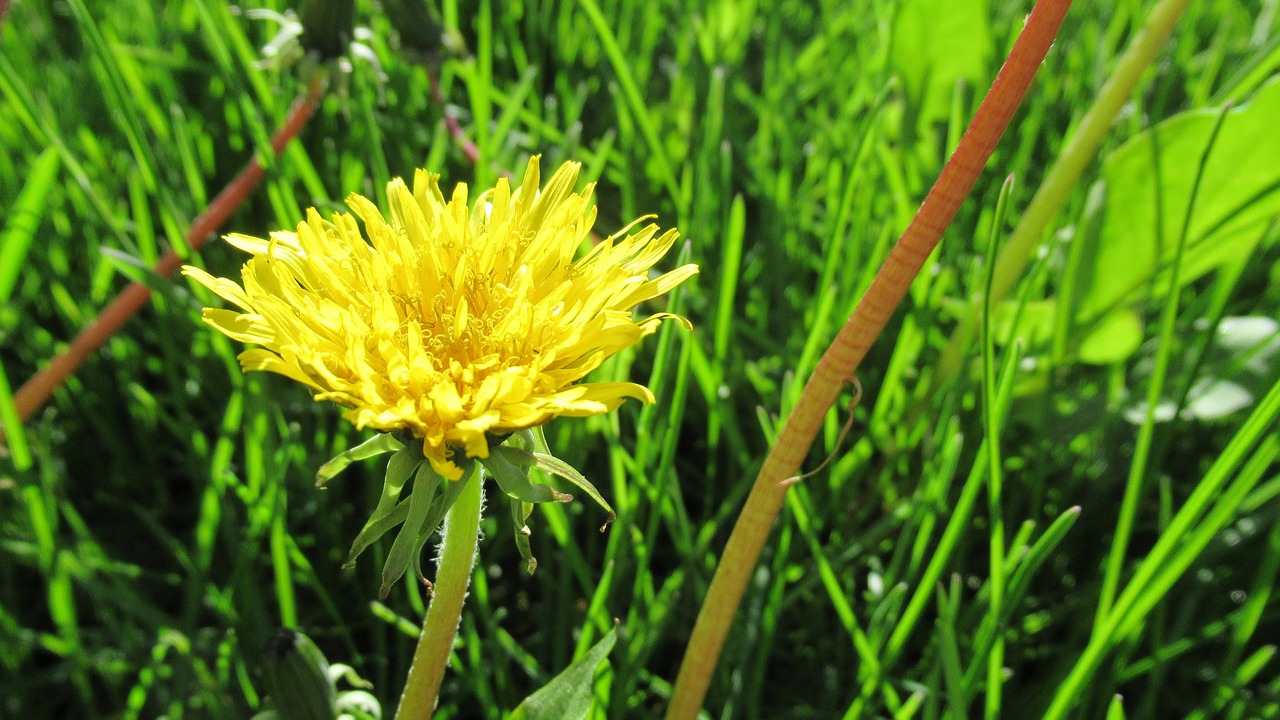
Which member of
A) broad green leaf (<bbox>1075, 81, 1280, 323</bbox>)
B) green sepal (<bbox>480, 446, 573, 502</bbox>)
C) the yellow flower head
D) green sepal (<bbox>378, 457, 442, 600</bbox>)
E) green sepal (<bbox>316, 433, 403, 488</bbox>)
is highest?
broad green leaf (<bbox>1075, 81, 1280, 323</bbox>)

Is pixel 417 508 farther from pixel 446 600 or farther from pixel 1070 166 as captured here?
pixel 1070 166

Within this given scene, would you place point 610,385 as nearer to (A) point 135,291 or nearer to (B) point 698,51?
(A) point 135,291

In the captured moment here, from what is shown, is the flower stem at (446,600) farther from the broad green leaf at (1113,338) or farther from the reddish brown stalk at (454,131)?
the broad green leaf at (1113,338)

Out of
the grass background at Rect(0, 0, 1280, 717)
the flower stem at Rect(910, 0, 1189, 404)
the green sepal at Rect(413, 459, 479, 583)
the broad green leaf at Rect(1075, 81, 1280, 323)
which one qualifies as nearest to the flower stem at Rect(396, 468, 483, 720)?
the green sepal at Rect(413, 459, 479, 583)

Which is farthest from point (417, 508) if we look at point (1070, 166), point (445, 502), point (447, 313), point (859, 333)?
point (1070, 166)

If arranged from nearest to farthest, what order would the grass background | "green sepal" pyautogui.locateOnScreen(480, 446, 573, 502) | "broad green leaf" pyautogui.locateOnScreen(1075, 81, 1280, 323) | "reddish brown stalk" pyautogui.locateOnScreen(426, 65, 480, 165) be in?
1. "green sepal" pyautogui.locateOnScreen(480, 446, 573, 502)
2. the grass background
3. "broad green leaf" pyautogui.locateOnScreen(1075, 81, 1280, 323)
4. "reddish brown stalk" pyautogui.locateOnScreen(426, 65, 480, 165)

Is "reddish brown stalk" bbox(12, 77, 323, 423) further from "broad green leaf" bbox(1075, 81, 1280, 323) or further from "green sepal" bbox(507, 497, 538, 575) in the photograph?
"broad green leaf" bbox(1075, 81, 1280, 323)

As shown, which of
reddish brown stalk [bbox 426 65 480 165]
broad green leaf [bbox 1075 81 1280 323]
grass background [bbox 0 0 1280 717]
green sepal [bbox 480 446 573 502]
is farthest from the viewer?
reddish brown stalk [bbox 426 65 480 165]

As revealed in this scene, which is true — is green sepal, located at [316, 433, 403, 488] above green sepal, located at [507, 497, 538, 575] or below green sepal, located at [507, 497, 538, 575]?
above
